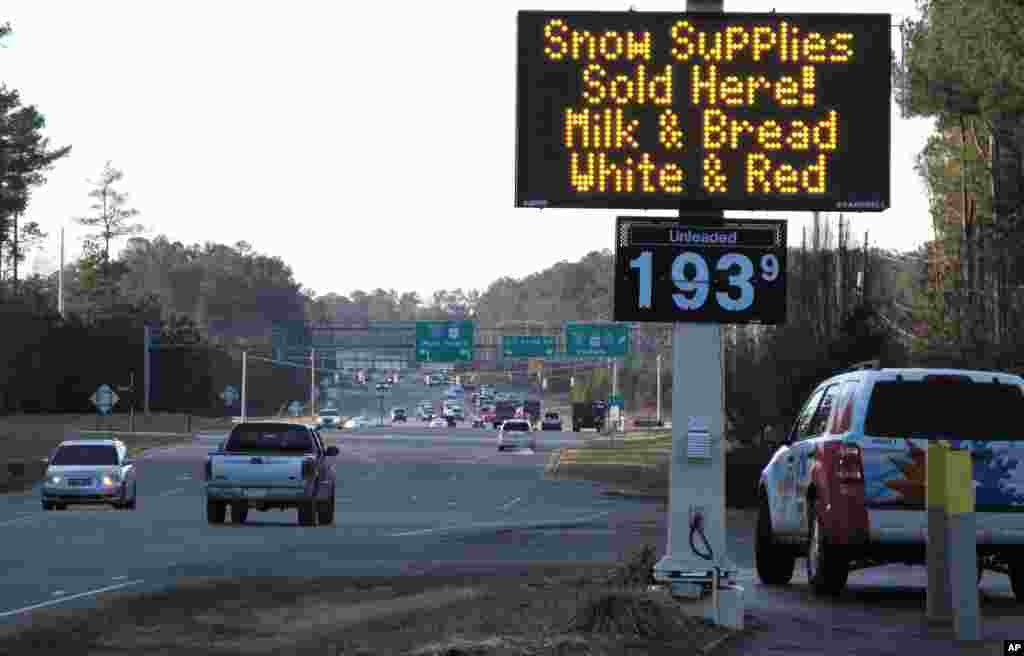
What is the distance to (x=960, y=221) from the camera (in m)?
68.4

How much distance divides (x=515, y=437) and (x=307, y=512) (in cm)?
6104

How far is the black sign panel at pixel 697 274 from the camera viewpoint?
1498cm

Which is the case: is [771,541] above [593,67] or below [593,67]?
below

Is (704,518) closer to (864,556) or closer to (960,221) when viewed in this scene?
(864,556)

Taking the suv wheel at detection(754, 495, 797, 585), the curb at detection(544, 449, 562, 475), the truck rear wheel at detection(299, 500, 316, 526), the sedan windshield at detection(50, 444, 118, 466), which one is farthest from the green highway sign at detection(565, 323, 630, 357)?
the suv wheel at detection(754, 495, 797, 585)

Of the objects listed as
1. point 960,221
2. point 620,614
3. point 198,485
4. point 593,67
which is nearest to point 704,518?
point 620,614

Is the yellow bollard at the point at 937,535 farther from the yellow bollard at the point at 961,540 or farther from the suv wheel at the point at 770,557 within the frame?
the suv wheel at the point at 770,557

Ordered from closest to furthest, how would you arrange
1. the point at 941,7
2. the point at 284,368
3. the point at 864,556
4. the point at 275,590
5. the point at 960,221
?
1. the point at 864,556
2. the point at 275,590
3. the point at 941,7
4. the point at 960,221
5. the point at 284,368

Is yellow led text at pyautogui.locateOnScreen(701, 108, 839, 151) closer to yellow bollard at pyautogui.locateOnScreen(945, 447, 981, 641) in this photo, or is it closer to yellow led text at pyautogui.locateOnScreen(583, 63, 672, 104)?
yellow led text at pyautogui.locateOnScreen(583, 63, 672, 104)

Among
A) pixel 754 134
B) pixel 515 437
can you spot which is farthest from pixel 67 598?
pixel 515 437

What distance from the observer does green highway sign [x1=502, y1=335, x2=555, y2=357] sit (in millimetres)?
112500

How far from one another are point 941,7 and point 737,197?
37835 mm

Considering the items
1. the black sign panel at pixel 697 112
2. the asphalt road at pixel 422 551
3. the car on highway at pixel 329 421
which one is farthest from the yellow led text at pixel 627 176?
the car on highway at pixel 329 421

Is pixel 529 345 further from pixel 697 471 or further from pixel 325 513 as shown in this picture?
pixel 697 471
